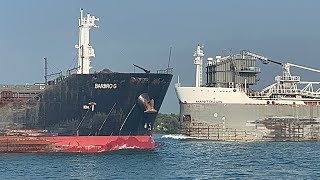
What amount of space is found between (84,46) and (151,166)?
36.0 feet

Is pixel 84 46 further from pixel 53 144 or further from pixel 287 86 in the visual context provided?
pixel 287 86

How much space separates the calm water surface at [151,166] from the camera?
92.6ft

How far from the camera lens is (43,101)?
36844 millimetres

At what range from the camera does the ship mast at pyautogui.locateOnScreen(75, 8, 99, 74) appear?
3944 centimetres

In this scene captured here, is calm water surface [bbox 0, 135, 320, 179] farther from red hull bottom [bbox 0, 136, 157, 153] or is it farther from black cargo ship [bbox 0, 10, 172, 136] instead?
black cargo ship [bbox 0, 10, 172, 136]

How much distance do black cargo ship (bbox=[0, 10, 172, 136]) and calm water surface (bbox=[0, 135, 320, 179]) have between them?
1606mm

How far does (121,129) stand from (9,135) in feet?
20.1

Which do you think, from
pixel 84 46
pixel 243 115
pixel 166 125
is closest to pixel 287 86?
pixel 243 115

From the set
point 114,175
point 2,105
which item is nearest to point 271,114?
point 2,105

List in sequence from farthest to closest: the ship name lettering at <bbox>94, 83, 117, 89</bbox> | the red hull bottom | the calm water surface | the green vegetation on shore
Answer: the green vegetation on shore, the ship name lettering at <bbox>94, 83, 117, 89</bbox>, the red hull bottom, the calm water surface

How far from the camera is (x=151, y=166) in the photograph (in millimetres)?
31656

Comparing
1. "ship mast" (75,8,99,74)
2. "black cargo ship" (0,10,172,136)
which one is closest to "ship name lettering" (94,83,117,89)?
"black cargo ship" (0,10,172,136)

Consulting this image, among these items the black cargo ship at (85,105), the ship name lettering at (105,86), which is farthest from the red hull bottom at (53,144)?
the ship name lettering at (105,86)

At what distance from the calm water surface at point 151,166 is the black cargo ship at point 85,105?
161 cm
